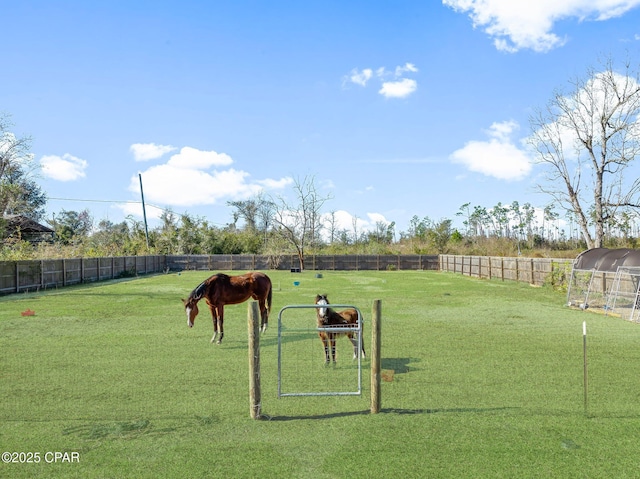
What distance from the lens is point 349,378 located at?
23.4ft

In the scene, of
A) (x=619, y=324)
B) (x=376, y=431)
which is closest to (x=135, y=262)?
(x=619, y=324)

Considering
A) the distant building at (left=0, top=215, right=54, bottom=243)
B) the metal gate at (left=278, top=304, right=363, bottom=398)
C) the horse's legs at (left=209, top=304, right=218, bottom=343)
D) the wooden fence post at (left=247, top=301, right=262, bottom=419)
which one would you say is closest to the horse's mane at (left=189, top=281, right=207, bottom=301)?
the horse's legs at (left=209, top=304, right=218, bottom=343)

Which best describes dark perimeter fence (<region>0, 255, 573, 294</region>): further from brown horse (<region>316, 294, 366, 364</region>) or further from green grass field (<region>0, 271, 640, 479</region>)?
brown horse (<region>316, 294, 366, 364</region>)

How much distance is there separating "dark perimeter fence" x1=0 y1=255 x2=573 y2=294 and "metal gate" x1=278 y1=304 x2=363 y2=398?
1625 centimetres

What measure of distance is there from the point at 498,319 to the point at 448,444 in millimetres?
9364

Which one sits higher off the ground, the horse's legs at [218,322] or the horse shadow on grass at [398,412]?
the horse's legs at [218,322]

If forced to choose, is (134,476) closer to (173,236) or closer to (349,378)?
(349,378)

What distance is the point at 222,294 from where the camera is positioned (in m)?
10.3

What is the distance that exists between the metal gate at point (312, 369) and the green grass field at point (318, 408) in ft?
0.19

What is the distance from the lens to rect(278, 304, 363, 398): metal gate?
6.03 metres

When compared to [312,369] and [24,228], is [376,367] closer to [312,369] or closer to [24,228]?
[312,369]

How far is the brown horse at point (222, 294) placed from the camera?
Answer: 996 cm

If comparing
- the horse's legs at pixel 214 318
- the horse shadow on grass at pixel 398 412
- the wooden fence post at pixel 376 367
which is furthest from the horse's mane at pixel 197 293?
the wooden fence post at pixel 376 367

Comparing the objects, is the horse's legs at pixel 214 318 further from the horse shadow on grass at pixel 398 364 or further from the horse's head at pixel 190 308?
the horse shadow on grass at pixel 398 364
